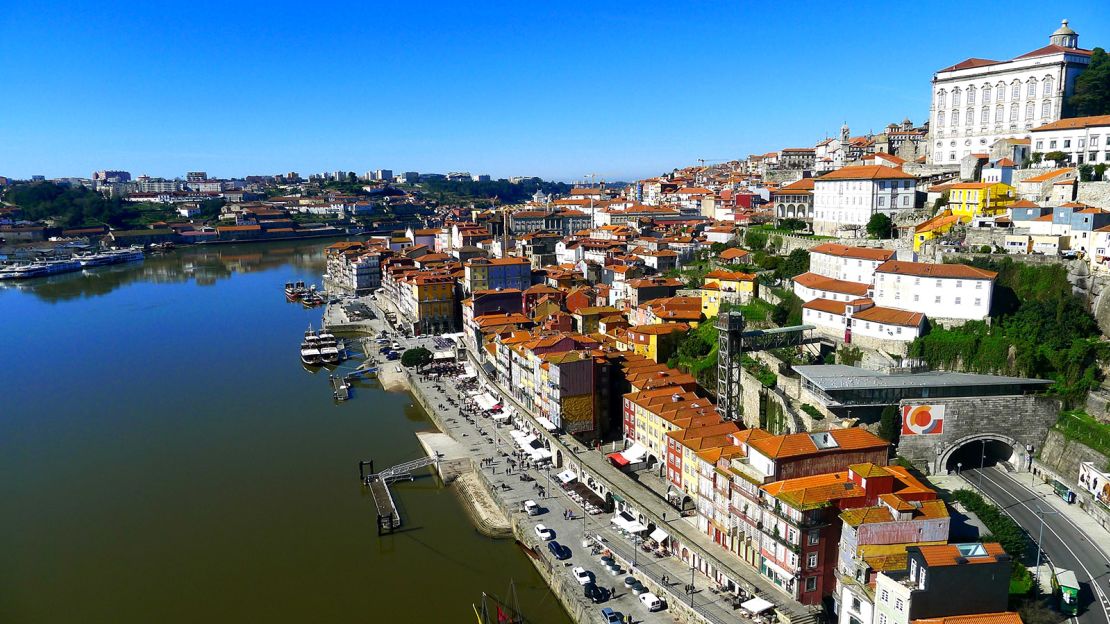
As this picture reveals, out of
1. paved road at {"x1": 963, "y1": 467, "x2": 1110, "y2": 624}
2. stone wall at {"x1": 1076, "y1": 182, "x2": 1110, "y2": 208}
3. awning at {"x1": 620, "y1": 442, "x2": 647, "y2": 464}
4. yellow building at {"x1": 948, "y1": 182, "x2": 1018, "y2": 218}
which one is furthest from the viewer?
yellow building at {"x1": 948, "y1": 182, "x2": 1018, "y2": 218}

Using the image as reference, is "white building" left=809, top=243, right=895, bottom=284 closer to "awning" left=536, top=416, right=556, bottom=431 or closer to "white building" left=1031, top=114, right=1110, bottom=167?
"white building" left=1031, top=114, right=1110, bottom=167

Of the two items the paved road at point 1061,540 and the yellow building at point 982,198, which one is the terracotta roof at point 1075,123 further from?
the paved road at point 1061,540

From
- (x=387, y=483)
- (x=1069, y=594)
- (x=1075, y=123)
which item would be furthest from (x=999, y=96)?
(x=387, y=483)

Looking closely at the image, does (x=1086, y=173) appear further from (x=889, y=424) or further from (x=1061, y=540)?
(x=1061, y=540)

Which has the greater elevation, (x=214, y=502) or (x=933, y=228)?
(x=933, y=228)

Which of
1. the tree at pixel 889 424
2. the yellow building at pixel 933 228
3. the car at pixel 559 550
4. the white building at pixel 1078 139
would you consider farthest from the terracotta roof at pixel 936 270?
the car at pixel 559 550

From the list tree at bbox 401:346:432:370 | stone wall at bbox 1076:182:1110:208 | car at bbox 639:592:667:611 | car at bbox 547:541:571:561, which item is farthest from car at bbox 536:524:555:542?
stone wall at bbox 1076:182:1110:208
